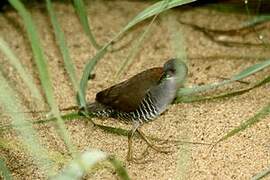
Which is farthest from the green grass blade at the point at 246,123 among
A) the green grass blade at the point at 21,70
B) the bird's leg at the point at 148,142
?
the green grass blade at the point at 21,70

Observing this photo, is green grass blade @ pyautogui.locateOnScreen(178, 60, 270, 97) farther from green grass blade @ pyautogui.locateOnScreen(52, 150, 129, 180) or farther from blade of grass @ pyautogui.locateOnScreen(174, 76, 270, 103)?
green grass blade @ pyautogui.locateOnScreen(52, 150, 129, 180)

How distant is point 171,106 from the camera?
385cm

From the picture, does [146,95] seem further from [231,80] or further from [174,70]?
[231,80]

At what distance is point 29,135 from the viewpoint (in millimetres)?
2615

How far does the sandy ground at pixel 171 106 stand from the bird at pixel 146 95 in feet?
0.54

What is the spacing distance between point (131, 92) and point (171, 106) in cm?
45

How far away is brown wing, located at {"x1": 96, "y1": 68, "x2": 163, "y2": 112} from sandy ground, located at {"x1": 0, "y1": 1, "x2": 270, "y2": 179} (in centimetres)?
20

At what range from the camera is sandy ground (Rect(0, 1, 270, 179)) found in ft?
10.8

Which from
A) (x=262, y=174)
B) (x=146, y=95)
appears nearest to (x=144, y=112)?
(x=146, y=95)

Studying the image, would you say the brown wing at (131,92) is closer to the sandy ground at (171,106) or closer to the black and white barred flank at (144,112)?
the black and white barred flank at (144,112)

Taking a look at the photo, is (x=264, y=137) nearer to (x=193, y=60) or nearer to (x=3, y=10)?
(x=193, y=60)

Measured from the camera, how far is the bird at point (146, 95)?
3.45m

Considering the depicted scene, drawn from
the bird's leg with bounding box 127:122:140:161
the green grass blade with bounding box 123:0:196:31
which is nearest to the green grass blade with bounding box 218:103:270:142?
the bird's leg with bounding box 127:122:140:161

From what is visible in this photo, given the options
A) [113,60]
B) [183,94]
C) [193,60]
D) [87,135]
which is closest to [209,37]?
[193,60]
